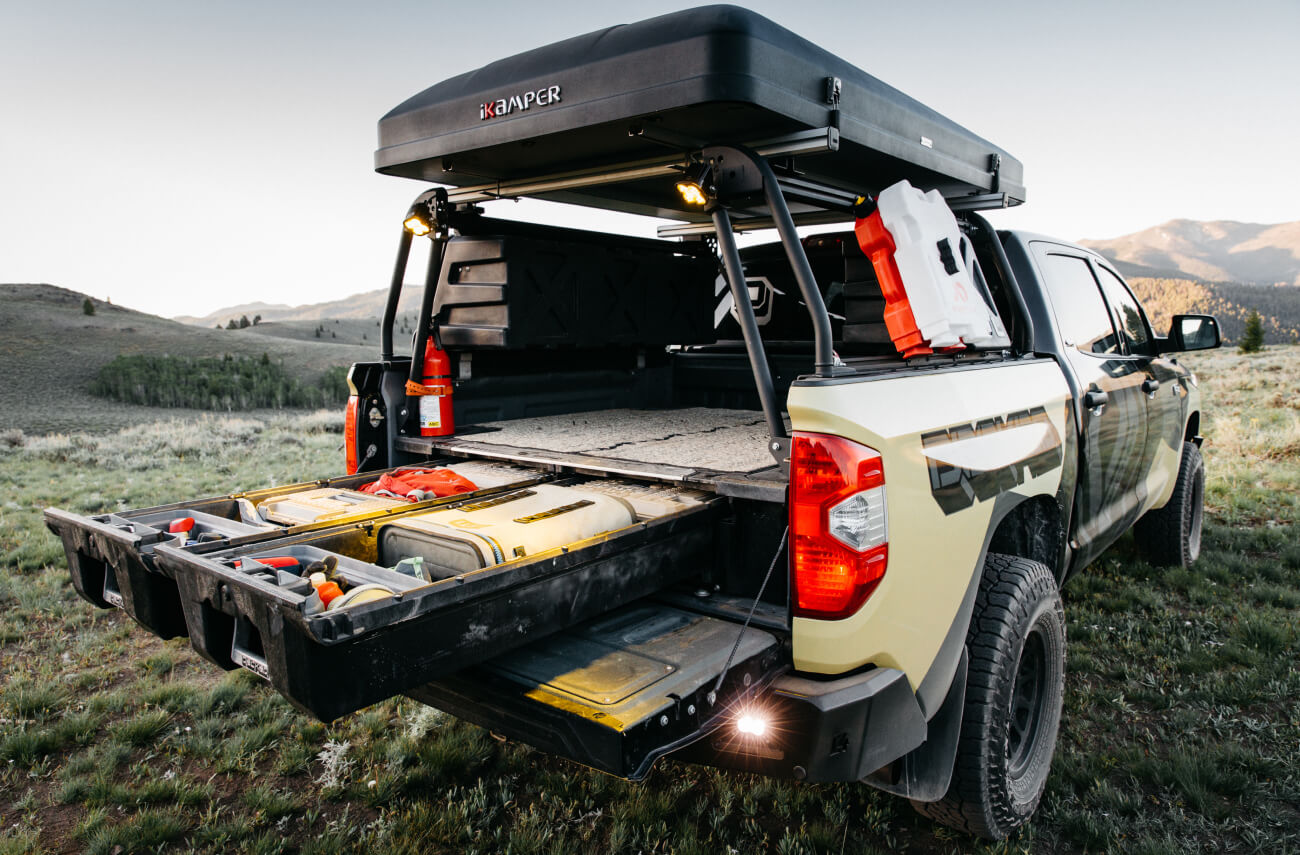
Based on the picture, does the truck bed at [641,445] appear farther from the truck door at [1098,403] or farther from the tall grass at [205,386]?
the tall grass at [205,386]

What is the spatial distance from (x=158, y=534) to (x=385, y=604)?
999 mm

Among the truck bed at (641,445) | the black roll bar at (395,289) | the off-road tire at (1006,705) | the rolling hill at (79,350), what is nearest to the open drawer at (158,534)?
the truck bed at (641,445)

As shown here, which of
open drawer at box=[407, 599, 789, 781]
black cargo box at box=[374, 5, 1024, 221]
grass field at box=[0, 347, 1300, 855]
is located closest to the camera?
open drawer at box=[407, 599, 789, 781]

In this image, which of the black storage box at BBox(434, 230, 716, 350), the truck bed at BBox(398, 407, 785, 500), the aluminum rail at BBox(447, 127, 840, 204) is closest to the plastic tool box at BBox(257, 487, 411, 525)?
the truck bed at BBox(398, 407, 785, 500)

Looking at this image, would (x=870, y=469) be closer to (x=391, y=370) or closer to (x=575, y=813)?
(x=575, y=813)

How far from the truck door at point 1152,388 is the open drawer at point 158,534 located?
3.43 metres

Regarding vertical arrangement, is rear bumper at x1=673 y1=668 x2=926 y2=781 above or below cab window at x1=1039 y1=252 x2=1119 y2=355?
below

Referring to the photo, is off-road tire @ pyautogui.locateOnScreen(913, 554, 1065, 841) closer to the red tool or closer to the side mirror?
the red tool

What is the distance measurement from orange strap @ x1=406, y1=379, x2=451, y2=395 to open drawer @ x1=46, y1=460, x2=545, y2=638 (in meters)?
0.74

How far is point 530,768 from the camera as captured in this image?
3.32m

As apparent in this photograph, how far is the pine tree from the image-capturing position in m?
37.8

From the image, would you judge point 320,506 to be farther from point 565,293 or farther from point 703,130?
point 565,293

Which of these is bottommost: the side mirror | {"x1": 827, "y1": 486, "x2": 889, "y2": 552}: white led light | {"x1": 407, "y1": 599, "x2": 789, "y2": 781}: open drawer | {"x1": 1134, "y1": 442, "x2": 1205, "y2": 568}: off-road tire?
{"x1": 1134, "y1": 442, "x2": 1205, "y2": 568}: off-road tire

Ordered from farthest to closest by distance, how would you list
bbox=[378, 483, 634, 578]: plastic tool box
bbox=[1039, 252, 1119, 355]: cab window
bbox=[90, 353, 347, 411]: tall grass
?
bbox=[90, 353, 347, 411]: tall grass
bbox=[1039, 252, 1119, 355]: cab window
bbox=[378, 483, 634, 578]: plastic tool box
